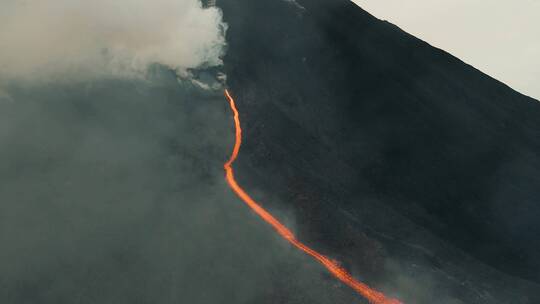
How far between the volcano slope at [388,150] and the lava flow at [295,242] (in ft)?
1.24

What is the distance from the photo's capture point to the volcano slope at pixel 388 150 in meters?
16.7

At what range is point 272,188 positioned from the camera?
18.4 m

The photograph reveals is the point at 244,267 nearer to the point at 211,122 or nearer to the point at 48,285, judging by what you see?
the point at 48,285

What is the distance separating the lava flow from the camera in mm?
14867

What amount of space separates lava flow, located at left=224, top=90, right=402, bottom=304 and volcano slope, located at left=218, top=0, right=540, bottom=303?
0.38 metres

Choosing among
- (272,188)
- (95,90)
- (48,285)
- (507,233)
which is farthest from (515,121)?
(48,285)

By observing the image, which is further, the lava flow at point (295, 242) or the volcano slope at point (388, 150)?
the volcano slope at point (388, 150)

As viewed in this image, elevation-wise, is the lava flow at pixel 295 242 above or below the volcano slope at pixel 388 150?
below

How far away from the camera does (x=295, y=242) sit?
1647 centimetres

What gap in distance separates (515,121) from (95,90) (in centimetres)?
1922

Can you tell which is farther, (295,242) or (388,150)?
(388,150)

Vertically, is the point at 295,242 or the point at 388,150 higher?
the point at 388,150

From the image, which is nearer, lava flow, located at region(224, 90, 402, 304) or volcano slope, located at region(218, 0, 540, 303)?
lava flow, located at region(224, 90, 402, 304)

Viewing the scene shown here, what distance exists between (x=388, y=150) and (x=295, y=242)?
22.8ft
